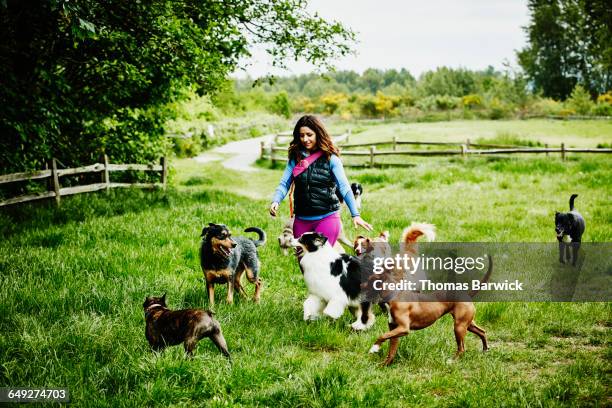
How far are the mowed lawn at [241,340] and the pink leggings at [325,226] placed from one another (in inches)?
40.8

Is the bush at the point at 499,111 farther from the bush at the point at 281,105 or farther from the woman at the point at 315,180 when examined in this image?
the woman at the point at 315,180

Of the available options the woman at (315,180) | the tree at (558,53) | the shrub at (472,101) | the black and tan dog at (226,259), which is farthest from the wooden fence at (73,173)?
the tree at (558,53)

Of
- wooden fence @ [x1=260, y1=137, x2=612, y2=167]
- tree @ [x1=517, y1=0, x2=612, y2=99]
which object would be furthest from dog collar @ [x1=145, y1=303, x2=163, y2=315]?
tree @ [x1=517, y1=0, x2=612, y2=99]

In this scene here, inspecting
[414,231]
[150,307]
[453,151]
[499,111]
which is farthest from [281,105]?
[150,307]

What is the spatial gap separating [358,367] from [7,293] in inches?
169

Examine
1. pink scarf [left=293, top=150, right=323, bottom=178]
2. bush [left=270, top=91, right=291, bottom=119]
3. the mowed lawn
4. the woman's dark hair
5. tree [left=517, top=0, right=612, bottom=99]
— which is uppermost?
tree [left=517, top=0, right=612, bottom=99]

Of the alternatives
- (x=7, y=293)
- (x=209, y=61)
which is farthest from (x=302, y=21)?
(x=7, y=293)

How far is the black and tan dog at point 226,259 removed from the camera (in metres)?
5.86

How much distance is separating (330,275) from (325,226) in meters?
0.75

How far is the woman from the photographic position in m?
6.07

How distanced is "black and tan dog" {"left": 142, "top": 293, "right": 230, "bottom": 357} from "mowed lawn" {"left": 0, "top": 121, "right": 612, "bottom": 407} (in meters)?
0.12

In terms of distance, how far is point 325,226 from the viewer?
6.26 meters

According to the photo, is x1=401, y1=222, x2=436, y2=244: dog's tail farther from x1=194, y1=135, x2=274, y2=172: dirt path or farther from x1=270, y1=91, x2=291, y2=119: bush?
x1=270, y1=91, x2=291, y2=119: bush

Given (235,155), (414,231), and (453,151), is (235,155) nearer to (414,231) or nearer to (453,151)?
(453,151)
